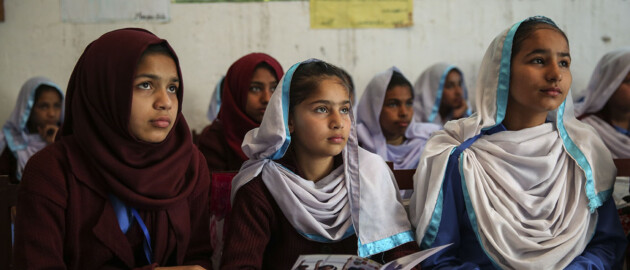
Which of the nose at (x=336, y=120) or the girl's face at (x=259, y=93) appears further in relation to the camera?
the girl's face at (x=259, y=93)

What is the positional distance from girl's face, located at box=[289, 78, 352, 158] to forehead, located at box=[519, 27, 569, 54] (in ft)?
2.35

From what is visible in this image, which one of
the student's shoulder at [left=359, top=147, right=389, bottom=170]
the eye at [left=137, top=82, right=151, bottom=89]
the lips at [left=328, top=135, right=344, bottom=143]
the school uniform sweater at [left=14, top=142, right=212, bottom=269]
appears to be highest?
the eye at [left=137, top=82, right=151, bottom=89]

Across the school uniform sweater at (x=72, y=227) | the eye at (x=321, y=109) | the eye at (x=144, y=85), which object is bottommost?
the school uniform sweater at (x=72, y=227)

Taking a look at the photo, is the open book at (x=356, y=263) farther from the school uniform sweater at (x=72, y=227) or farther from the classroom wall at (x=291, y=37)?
the classroom wall at (x=291, y=37)

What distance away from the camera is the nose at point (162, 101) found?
1762 millimetres

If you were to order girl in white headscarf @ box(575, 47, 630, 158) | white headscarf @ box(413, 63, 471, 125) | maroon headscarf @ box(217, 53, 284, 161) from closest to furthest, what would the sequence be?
maroon headscarf @ box(217, 53, 284, 161) → girl in white headscarf @ box(575, 47, 630, 158) → white headscarf @ box(413, 63, 471, 125)

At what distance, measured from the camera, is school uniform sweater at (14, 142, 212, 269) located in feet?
5.24

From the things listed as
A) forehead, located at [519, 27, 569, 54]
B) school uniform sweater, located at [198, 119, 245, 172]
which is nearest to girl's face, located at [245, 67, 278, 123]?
school uniform sweater, located at [198, 119, 245, 172]

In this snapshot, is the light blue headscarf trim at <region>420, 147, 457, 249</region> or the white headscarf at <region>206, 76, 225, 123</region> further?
the white headscarf at <region>206, 76, 225, 123</region>

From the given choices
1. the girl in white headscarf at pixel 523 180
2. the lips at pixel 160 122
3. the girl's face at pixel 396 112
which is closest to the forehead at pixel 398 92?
the girl's face at pixel 396 112

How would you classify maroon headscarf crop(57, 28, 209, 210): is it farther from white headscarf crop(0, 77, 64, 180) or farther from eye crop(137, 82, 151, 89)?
white headscarf crop(0, 77, 64, 180)

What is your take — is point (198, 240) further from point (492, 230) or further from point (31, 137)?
point (31, 137)

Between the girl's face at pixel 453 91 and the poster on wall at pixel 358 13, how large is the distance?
72cm

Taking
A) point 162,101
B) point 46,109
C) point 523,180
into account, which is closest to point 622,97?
point 523,180
